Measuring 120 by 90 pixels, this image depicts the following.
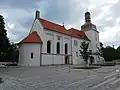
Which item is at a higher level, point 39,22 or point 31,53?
point 39,22

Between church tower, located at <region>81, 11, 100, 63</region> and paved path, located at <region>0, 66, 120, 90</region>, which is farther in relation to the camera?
church tower, located at <region>81, 11, 100, 63</region>

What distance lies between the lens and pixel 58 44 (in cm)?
5372

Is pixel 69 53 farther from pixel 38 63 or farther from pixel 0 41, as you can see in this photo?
pixel 0 41

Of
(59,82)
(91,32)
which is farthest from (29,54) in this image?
(59,82)

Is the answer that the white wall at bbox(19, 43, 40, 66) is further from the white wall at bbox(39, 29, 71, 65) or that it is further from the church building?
the white wall at bbox(39, 29, 71, 65)

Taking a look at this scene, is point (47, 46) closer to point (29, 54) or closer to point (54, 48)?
point (54, 48)

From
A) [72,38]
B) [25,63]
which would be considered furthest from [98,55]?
[25,63]

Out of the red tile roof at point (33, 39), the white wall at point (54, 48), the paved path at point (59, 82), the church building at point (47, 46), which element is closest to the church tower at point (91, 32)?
the church building at point (47, 46)

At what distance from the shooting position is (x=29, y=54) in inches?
1831

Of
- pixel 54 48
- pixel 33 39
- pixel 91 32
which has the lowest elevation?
pixel 54 48

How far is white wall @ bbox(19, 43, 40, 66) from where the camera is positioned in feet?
152

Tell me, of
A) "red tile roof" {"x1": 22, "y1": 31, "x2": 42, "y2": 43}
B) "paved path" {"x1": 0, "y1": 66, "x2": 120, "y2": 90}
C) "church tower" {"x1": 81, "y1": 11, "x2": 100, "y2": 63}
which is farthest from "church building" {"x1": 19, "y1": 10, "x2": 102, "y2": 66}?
"paved path" {"x1": 0, "y1": 66, "x2": 120, "y2": 90}

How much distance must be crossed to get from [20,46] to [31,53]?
14.8ft

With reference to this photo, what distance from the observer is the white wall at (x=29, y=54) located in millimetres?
46250
